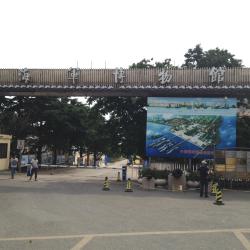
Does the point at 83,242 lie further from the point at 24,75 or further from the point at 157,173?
the point at 24,75

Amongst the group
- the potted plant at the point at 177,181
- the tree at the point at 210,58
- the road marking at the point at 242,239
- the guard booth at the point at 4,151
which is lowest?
the road marking at the point at 242,239

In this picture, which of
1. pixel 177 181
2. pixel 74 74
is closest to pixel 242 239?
pixel 177 181

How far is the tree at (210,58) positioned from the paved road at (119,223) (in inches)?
817

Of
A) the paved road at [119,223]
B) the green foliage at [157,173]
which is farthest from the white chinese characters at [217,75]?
the paved road at [119,223]

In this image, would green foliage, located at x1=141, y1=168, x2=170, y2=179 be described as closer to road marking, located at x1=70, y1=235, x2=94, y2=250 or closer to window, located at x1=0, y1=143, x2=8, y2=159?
road marking, located at x1=70, y1=235, x2=94, y2=250

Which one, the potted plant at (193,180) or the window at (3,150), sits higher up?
the window at (3,150)

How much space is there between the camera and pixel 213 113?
28.7 m

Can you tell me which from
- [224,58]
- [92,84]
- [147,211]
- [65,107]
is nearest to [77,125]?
[65,107]

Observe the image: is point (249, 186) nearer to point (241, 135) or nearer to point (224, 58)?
point (241, 135)

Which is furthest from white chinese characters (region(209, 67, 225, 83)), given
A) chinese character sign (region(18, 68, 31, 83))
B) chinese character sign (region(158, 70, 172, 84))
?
chinese character sign (region(18, 68, 31, 83))

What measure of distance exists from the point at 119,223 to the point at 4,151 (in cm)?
3254

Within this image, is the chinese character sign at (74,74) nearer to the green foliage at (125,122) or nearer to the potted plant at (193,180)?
the green foliage at (125,122)

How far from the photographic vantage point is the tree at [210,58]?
39156 millimetres

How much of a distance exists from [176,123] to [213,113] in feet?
7.74
